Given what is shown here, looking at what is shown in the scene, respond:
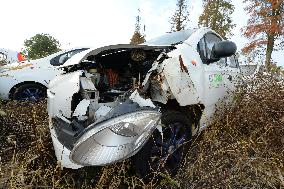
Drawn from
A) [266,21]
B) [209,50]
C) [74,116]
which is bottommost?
[266,21]

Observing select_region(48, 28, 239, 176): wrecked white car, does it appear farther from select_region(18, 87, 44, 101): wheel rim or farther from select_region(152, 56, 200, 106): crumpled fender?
select_region(18, 87, 44, 101): wheel rim

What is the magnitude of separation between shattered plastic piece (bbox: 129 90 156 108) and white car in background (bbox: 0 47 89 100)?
155 inches

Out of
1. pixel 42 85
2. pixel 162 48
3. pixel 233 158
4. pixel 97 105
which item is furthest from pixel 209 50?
pixel 42 85

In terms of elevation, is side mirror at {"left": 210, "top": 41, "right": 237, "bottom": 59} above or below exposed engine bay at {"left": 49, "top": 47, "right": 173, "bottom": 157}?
above

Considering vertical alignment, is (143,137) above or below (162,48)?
below

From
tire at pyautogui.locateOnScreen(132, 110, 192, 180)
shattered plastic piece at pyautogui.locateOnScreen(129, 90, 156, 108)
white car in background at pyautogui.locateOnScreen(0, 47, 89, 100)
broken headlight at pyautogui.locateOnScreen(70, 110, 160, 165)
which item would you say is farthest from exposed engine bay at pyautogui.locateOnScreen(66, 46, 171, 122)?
white car in background at pyautogui.locateOnScreen(0, 47, 89, 100)

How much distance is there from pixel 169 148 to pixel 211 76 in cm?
121

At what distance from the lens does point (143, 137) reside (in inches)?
107

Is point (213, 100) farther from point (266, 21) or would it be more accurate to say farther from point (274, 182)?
point (266, 21)

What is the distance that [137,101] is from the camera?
9.87 feet

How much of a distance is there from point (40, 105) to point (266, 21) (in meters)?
25.8

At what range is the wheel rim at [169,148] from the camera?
332 cm

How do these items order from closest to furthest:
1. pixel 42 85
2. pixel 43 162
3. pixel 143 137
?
pixel 143 137 < pixel 43 162 < pixel 42 85

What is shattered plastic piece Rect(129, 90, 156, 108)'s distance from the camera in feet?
9.70
